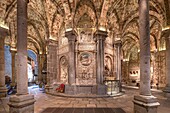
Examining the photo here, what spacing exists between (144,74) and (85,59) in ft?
18.1

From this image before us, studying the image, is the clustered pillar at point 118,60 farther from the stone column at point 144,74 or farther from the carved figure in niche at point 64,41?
the stone column at point 144,74

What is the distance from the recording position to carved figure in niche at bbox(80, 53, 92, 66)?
31.3 feet

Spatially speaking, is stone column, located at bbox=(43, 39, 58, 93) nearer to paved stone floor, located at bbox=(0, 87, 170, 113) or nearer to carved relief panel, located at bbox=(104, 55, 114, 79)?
Result: paved stone floor, located at bbox=(0, 87, 170, 113)

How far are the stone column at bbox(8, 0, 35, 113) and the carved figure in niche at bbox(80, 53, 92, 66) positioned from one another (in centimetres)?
531

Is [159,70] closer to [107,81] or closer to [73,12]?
[107,81]

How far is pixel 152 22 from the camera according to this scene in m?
14.1

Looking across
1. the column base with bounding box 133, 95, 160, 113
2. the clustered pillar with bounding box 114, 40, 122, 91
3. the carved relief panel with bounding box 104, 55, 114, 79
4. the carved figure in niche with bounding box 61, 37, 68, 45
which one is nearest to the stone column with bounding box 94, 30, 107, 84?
the carved relief panel with bounding box 104, 55, 114, 79

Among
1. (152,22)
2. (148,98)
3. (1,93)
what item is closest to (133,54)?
(152,22)

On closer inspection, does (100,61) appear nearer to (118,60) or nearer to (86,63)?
(86,63)

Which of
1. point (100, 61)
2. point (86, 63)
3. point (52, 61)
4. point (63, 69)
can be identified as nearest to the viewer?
point (100, 61)

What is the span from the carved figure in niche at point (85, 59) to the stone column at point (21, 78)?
5307 millimetres

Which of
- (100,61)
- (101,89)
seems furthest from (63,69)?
(101,89)

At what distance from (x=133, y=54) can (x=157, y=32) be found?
6.68 m

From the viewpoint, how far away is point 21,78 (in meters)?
4.60
